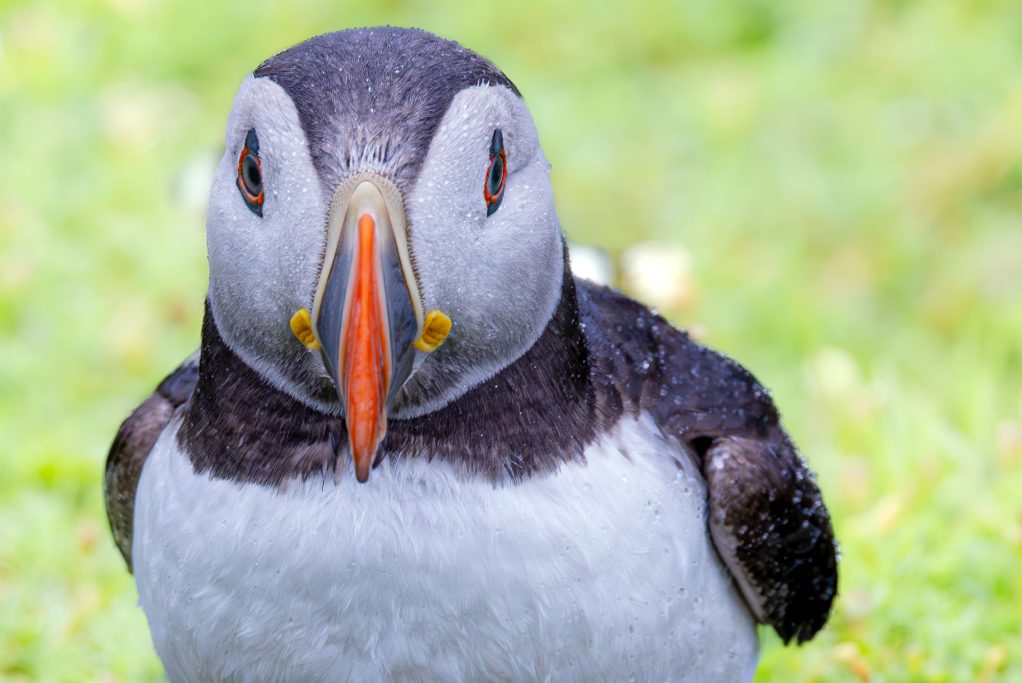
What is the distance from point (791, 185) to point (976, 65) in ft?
4.34

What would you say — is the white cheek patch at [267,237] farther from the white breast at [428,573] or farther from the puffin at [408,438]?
the white breast at [428,573]

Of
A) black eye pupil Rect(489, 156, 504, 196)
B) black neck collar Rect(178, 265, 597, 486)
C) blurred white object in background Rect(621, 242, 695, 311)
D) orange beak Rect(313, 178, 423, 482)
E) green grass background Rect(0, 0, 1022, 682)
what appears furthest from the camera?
blurred white object in background Rect(621, 242, 695, 311)

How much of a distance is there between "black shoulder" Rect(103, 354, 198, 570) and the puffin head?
64 cm

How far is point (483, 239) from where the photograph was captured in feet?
8.36

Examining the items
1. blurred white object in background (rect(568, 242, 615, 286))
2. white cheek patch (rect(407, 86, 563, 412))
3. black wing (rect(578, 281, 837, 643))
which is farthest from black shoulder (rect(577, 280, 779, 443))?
blurred white object in background (rect(568, 242, 615, 286))

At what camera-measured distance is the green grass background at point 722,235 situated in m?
4.34

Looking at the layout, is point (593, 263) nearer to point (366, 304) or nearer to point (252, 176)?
point (252, 176)

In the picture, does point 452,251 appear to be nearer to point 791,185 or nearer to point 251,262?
point 251,262

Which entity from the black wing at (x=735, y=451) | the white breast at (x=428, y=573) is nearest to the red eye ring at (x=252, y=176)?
the white breast at (x=428, y=573)

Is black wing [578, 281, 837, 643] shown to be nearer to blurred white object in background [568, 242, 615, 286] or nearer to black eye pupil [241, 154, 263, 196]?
black eye pupil [241, 154, 263, 196]

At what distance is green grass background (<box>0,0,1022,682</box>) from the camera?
4.34 m

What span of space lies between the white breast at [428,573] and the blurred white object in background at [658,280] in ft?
8.69

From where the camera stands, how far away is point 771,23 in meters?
7.62

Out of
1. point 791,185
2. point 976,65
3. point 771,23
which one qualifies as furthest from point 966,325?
point 771,23
